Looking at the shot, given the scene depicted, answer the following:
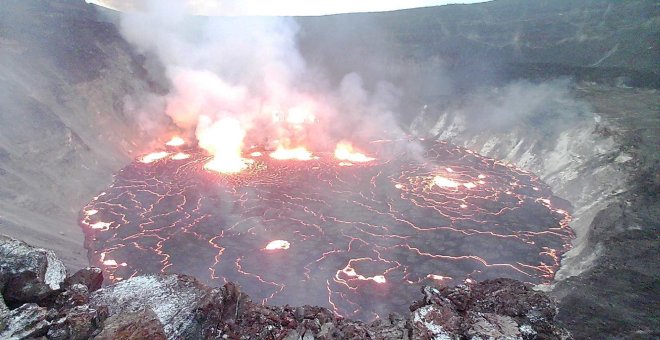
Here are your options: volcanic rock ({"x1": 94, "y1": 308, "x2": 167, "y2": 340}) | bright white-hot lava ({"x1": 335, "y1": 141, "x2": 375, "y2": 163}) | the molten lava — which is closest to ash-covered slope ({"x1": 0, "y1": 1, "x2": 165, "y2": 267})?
the molten lava

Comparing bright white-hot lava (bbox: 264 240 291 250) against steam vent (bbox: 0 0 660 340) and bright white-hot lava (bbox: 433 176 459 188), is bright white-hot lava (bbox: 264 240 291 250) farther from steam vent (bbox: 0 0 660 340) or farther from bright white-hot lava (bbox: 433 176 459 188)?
bright white-hot lava (bbox: 433 176 459 188)

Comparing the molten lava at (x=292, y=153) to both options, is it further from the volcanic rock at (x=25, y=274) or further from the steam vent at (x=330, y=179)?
the volcanic rock at (x=25, y=274)

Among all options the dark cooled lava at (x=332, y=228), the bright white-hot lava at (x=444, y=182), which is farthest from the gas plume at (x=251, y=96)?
the bright white-hot lava at (x=444, y=182)

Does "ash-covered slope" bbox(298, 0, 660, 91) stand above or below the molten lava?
above

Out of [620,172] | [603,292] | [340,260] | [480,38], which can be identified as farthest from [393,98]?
[603,292]

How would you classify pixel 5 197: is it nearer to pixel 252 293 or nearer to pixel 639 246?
pixel 252 293

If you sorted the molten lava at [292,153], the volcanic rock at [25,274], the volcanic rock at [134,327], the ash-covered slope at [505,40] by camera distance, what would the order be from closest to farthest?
the volcanic rock at [134,327], the volcanic rock at [25,274], the molten lava at [292,153], the ash-covered slope at [505,40]
